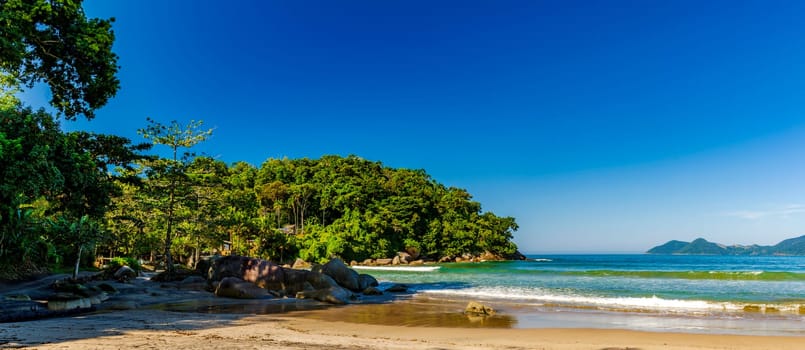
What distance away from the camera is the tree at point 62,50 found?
923 centimetres

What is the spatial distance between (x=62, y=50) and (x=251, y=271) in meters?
12.4

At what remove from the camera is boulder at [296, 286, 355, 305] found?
17375mm

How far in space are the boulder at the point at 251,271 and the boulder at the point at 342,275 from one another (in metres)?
3.10

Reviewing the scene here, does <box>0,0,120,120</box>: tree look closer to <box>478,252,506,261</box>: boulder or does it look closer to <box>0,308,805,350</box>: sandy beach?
<box>0,308,805,350</box>: sandy beach

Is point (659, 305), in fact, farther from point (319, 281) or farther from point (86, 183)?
point (86, 183)

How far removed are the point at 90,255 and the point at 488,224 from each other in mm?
63699

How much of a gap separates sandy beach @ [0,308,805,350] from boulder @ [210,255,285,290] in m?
7.63

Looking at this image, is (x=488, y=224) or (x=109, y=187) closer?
(x=109, y=187)

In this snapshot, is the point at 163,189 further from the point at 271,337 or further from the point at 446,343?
the point at 446,343

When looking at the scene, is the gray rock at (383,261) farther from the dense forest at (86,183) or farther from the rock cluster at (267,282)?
the rock cluster at (267,282)

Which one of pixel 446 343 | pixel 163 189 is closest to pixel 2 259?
pixel 163 189

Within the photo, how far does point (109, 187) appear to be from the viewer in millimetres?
12859

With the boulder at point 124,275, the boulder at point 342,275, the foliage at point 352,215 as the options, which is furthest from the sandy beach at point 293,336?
the foliage at point 352,215

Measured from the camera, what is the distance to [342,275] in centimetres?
2280
